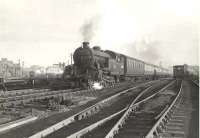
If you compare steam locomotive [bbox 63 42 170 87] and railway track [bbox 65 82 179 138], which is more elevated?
steam locomotive [bbox 63 42 170 87]

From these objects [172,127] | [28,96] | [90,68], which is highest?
[90,68]

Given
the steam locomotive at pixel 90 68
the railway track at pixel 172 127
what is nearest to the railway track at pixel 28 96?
the steam locomotive at pixel 90 68

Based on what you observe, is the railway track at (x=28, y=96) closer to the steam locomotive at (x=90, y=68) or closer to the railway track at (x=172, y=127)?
the steam locomotive at (x=90, y=68)

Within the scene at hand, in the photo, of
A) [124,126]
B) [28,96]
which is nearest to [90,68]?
[28,96]

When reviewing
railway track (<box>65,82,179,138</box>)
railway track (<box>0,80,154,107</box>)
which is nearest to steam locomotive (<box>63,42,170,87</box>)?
railway track (<box>0,80,154,107</box>)

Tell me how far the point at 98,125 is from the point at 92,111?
272 cm

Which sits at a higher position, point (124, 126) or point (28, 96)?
point (28, 96)

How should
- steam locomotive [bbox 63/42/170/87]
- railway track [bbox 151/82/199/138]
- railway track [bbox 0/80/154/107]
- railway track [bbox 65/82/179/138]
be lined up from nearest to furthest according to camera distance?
railway track [bbox 65/82/179/138] < railway track [bbox 151/82/199/138] < railway track [bbox 0/80/154/107] < steam locomotive [bbox 63/42/170/87]

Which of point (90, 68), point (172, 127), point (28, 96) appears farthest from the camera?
point (90, 68)

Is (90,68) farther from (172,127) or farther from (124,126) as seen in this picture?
(172,127)

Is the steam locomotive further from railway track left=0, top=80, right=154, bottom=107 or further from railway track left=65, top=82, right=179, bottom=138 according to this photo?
railway track left=65, top=82, right=179, bottom=138

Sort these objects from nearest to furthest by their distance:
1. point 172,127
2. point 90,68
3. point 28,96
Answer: point 172,127
point 28,96
point 90,68

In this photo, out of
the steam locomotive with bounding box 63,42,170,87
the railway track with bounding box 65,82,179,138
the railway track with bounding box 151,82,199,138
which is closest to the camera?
the railway track with bounding box 65,82,179,138

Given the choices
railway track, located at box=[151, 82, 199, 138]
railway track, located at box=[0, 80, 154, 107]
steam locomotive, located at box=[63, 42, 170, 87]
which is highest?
steam locomotive, located at box=[63, 42, 170, 87]
